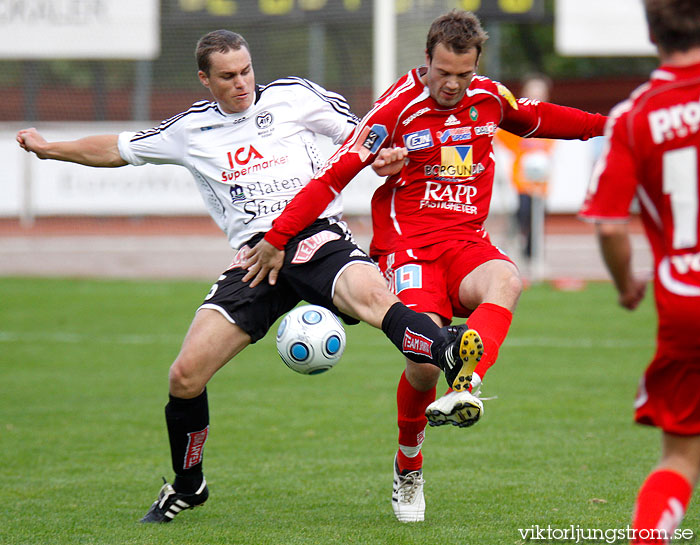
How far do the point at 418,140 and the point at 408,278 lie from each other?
671mm

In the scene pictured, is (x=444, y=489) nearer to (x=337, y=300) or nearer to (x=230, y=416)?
(x=337, y=300)

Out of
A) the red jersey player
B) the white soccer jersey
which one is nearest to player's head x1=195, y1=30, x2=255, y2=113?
the white soccer jersey

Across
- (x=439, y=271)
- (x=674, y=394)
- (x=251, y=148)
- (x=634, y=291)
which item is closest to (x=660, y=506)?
(x=674, y=394)

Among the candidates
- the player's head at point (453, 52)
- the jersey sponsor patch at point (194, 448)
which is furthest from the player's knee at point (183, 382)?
the player's head at point (453, 52)

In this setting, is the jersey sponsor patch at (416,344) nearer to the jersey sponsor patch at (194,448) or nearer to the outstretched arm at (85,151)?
the jersey sponsor patch at (194,448)

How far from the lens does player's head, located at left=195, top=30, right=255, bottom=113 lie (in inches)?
197

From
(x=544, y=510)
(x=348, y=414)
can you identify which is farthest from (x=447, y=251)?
(x=348, y=414)

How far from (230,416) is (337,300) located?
2.83 metres

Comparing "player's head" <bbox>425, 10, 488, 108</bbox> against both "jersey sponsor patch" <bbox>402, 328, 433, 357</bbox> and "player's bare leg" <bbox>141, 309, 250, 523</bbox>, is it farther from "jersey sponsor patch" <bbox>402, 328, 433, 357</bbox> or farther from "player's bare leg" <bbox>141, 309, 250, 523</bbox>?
"player's bare leg" <bbox>141, 309, 250, 523</bbox>

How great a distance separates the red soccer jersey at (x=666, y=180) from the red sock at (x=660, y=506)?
406 millimetres

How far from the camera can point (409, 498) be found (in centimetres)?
494

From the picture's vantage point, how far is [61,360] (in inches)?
380

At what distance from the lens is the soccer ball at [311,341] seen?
486 cm

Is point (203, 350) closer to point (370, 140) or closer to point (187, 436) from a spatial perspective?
point (187, 436)
